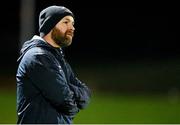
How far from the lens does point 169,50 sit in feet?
75.5

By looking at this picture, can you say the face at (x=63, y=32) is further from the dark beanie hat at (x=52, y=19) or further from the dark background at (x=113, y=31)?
the dark background at (x=113, y=31)

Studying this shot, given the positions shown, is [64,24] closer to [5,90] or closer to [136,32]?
[5,90]

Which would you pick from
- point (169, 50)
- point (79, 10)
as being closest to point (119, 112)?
point (169, 50)

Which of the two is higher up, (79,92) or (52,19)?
(52,19)

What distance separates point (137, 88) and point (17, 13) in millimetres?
11403

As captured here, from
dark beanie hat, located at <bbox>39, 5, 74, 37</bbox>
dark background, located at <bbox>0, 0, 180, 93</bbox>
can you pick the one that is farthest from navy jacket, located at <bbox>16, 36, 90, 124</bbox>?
dark background, located at <bbox>0, 0, 180, 93</bbox>

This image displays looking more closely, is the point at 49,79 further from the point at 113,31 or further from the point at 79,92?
the point at 113,31

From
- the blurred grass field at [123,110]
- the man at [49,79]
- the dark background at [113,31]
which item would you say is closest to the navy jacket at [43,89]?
the man at [49,79]

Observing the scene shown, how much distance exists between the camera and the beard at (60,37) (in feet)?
15.5

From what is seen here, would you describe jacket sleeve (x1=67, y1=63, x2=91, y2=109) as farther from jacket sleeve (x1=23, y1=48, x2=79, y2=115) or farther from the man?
jacket sleeve (x1=23, y1=48, x2=79, y2=115)

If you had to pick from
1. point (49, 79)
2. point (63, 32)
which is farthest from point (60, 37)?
point (49, 79)

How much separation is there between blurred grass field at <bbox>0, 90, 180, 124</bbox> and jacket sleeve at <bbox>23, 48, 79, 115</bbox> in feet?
22.9

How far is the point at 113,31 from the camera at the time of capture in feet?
83.9

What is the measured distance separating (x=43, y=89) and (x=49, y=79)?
8 centimetres
